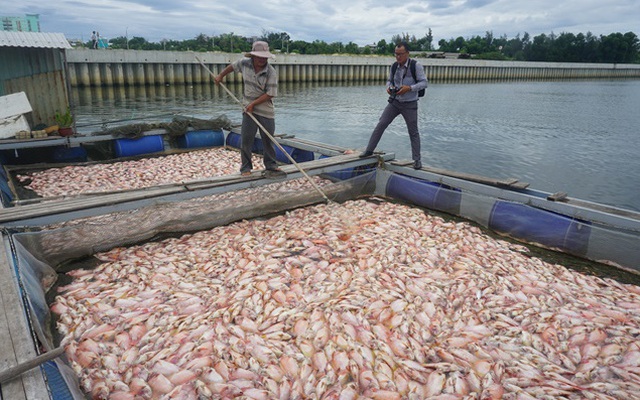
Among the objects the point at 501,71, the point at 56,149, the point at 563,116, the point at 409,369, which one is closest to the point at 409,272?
the point at 409,369

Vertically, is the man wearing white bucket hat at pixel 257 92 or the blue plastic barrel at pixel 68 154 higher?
the man wearing white bucket hat at pixel 257 92

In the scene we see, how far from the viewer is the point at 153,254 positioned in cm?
549

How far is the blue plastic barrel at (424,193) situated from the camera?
23.7ft

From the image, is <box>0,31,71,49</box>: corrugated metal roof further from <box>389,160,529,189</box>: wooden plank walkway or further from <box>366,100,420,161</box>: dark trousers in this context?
<box>389,160,529,189</box>: wooden plank walkway

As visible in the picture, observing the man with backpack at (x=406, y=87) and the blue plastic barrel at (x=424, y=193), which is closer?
the man with backpack at (x=406, y=87)

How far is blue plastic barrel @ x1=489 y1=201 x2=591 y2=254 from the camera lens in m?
5.73

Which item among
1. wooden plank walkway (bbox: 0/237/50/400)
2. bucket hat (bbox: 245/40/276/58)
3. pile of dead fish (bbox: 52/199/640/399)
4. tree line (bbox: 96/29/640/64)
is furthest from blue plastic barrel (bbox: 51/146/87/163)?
tree line (bbox: 96/29/640/64)

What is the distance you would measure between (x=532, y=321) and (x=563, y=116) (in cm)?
2764

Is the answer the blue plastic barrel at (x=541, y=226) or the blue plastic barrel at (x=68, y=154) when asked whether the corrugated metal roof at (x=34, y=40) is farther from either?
the blue plastic barrel at (x=541, y=226)

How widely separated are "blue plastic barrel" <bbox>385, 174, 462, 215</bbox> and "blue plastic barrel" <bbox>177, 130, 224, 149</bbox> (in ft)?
21.6

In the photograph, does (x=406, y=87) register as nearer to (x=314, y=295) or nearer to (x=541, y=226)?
(x=541, y=226)

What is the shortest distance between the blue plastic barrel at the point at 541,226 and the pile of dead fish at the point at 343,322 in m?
0.44

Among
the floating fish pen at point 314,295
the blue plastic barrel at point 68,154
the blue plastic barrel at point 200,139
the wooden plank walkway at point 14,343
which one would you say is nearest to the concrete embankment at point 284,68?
the blue plastic barrel at point 200,139

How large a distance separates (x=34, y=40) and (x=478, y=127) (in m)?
20.7
